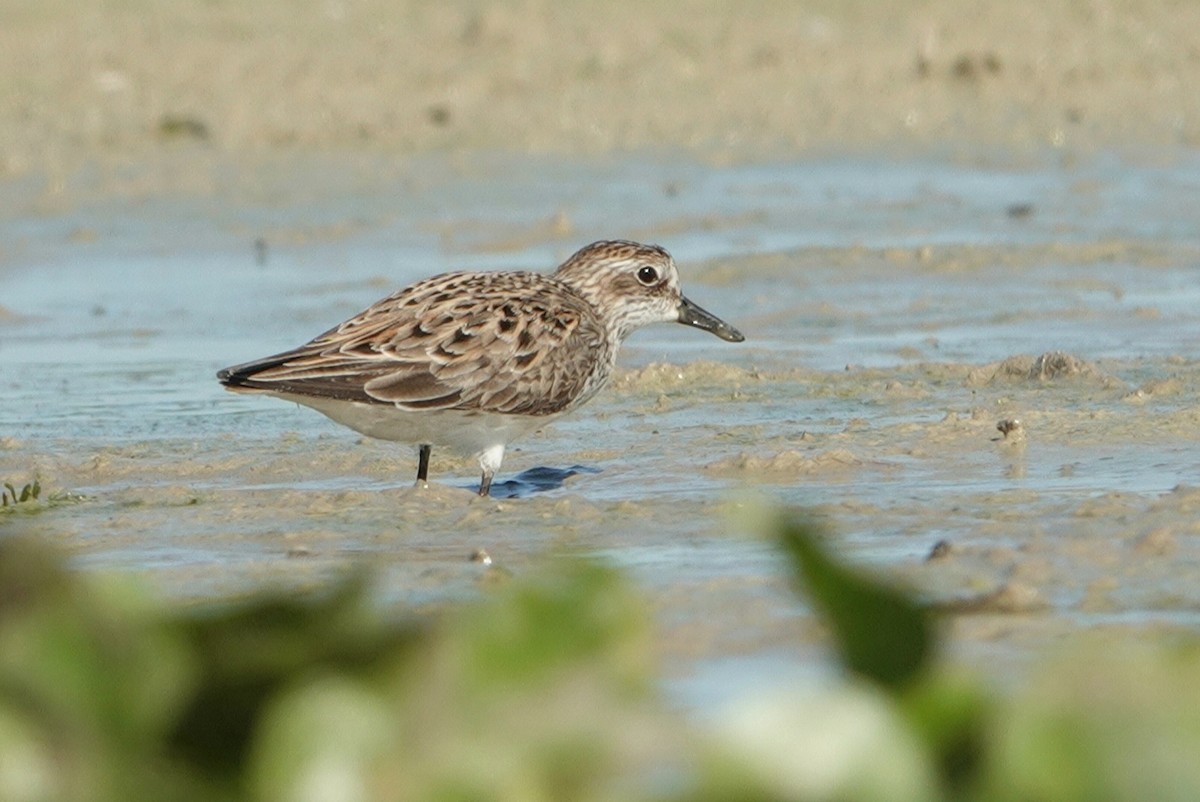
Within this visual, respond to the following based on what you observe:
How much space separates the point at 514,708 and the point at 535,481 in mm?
6362

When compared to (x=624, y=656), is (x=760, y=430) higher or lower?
lower

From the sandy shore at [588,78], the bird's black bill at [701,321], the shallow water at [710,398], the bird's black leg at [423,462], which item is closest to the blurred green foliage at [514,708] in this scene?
the shallow water at [710,398]

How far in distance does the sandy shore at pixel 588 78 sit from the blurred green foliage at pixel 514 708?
569 inches

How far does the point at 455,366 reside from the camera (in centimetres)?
836

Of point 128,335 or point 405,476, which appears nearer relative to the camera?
point 405,476

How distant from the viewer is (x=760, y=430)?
8.98 metres

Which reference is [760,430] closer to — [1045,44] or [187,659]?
[187,659]

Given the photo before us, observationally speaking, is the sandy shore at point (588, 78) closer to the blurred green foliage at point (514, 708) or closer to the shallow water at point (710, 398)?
the shallow water at point (710, 398)

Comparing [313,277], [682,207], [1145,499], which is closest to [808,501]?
[1145,499]

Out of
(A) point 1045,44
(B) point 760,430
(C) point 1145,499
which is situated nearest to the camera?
(C) point 1145,499

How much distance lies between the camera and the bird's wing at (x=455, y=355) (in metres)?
8.05

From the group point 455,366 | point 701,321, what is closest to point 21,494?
point 455,366

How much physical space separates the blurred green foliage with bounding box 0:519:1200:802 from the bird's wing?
5.80 m

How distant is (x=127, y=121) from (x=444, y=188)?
3080 mm
